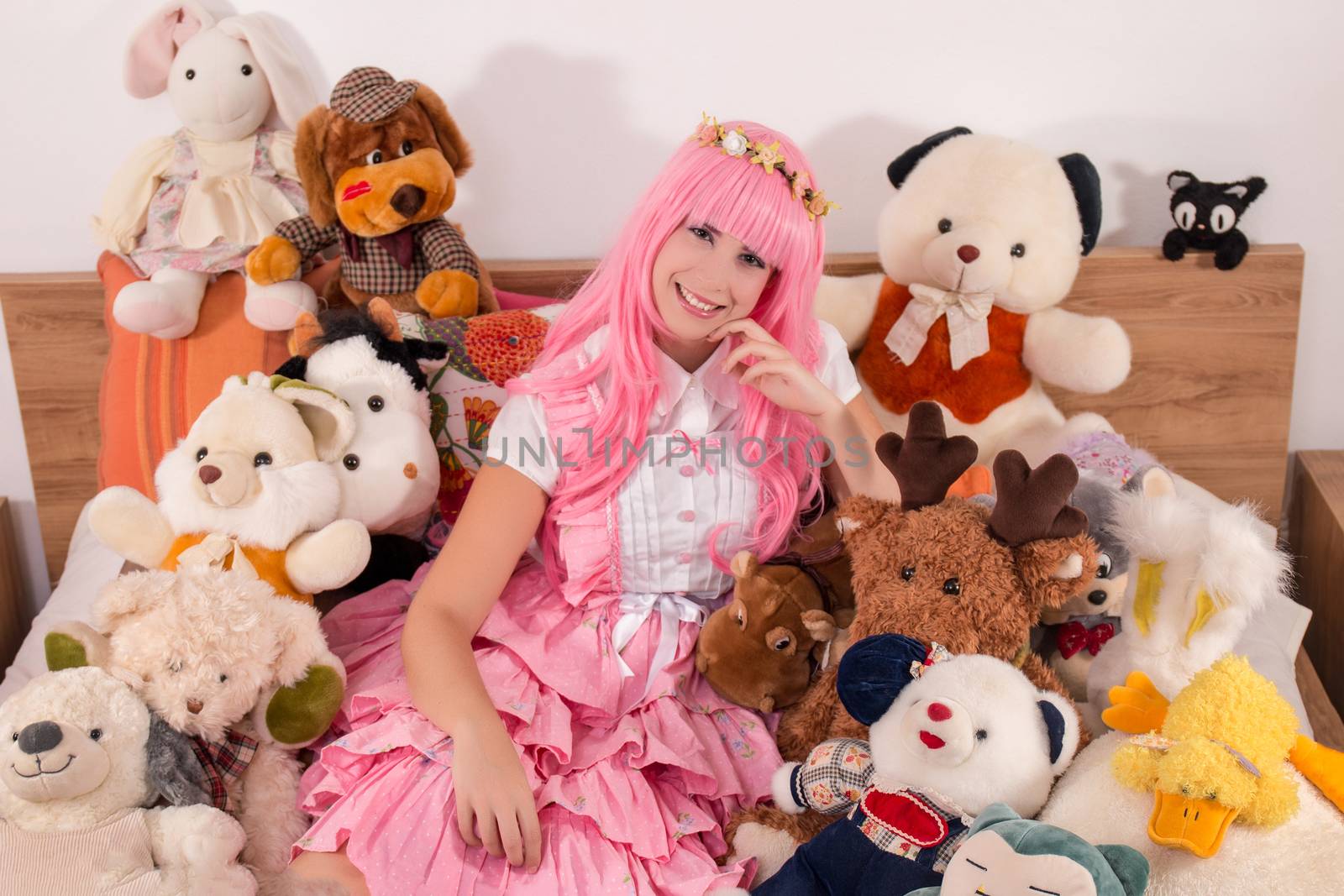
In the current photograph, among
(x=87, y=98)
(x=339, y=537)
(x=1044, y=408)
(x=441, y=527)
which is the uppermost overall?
(x=87, y=98)

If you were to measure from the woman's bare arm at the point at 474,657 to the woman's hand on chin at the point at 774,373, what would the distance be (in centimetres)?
28

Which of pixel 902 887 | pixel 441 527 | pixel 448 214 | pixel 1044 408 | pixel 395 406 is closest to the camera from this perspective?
pixel 902 887

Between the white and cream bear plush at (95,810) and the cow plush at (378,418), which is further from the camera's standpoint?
the cow plush at (378,418)

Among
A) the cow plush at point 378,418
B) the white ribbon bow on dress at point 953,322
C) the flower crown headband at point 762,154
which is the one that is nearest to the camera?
the flower crown headband at point 762,154

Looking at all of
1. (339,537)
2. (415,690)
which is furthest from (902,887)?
(339,537)

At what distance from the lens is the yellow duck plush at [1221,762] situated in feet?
3.17

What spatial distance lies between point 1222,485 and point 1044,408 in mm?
463

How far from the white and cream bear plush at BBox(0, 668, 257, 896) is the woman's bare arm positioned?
9.1 inches

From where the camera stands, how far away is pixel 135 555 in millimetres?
1322

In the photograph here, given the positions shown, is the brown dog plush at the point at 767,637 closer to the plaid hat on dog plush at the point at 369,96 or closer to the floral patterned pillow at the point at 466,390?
the floral patterned pillow at the point at 466,390

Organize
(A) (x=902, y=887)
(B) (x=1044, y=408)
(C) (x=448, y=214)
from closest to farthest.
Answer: (A) (x=902, y=887), (B) (x=1044, y=408), (C) (x=448, y=214)

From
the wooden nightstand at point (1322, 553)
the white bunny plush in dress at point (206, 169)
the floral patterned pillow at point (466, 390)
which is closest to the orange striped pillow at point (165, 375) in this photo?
the white bunny plush in dress at point (206, 169)

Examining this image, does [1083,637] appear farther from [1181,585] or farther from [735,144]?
[735,144]

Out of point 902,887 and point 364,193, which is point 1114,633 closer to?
point 902,887
